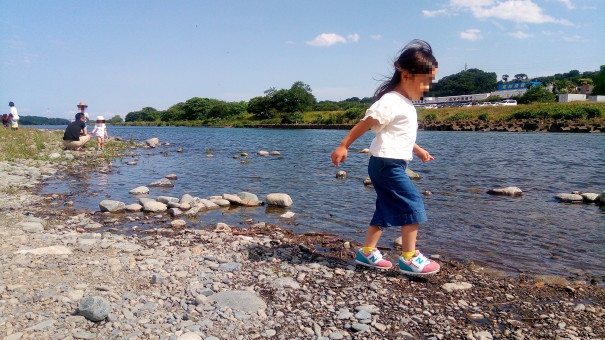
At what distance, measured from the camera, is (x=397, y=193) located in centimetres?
425

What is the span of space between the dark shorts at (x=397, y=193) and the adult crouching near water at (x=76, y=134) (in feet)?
60.7

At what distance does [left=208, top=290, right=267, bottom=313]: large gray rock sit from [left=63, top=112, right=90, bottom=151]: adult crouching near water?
18114mm

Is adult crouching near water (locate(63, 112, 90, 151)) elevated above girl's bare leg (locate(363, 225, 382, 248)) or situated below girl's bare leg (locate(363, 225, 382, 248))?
above

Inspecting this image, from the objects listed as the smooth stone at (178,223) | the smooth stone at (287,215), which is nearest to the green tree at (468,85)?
Result: the smooth stone at (287,215)

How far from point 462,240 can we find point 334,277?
131 inches

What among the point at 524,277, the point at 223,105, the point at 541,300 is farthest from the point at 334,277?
the point at 223,105

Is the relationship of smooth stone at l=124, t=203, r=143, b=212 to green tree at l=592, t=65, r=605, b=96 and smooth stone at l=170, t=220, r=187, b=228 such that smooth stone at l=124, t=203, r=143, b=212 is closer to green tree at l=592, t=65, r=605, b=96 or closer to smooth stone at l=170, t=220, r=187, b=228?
smooth stone at l=170, t=220, r=187, b=228

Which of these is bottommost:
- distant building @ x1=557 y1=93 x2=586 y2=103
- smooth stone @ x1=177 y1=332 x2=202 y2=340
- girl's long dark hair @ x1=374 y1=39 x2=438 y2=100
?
smooth stone @ x1=177 y1=332 x2=202 y2=340

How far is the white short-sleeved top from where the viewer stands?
162 inches

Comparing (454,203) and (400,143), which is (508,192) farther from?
(400,143)

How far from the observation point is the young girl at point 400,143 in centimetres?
414

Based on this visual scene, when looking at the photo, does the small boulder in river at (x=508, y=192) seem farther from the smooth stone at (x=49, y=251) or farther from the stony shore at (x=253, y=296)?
the smooth stone at (x=49, y=251)

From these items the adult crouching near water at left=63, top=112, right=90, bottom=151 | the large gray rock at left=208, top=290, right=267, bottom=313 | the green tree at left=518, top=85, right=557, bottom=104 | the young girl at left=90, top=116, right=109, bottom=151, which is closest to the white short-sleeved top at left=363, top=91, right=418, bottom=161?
the large gray rock at left=208, top=290, right=267, bottom=313

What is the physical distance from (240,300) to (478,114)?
3095 inches
